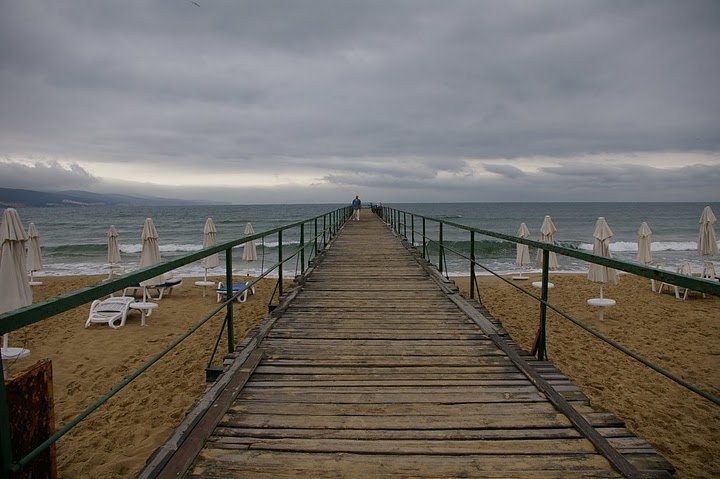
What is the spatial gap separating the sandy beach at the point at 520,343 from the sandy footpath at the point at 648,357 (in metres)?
0.02

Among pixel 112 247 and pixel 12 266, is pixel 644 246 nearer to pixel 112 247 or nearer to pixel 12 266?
pixel 12 266

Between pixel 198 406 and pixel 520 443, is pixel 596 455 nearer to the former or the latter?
pixel 520 443

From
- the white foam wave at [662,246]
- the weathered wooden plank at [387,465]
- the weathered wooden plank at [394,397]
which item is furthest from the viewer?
the white foam wave at [662,246]

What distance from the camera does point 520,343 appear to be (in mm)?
7707

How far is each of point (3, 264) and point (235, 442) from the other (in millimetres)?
6490

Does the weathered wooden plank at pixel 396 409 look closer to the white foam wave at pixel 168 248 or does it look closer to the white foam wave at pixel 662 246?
the white foam wave at pixel 168 248

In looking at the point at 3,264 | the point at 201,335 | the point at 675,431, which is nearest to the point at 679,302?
the point at 675,431

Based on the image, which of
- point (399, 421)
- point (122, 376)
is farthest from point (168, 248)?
point (399, 421)

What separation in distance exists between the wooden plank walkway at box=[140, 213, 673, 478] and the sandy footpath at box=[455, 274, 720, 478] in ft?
7.46

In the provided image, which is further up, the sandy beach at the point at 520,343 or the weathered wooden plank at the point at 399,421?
the weathered wooden plank at the point at 399,421

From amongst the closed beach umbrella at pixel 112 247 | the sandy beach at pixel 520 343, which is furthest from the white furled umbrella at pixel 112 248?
the sandy beach at pixel 520 343

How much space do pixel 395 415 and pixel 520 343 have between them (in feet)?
19.6

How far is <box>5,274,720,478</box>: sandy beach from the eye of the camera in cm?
428

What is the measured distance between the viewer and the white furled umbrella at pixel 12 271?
6.34 m
